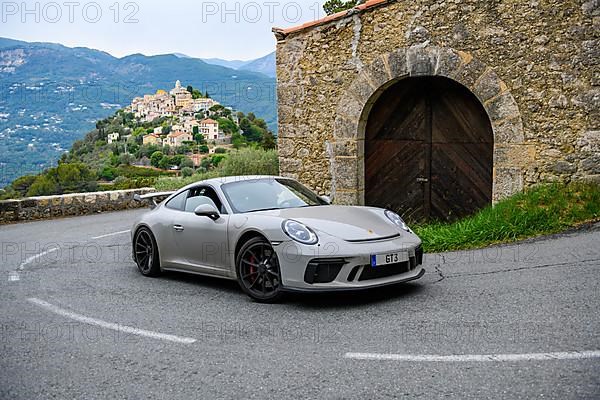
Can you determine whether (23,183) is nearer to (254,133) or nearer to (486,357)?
(254,133)

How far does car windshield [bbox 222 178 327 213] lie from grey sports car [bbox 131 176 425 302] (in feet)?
0.04

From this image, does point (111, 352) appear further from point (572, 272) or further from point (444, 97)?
point (444, 97)

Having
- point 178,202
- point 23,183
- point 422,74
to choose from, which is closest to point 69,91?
point 23,183

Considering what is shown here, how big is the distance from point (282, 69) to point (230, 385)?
934 centimetres

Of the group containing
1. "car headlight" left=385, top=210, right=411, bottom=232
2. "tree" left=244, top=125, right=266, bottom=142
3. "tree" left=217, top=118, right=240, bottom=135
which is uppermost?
"tree" left=217, top=118, right=240, bottom=135

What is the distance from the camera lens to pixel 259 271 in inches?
284

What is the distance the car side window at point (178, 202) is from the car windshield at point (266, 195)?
0.75m

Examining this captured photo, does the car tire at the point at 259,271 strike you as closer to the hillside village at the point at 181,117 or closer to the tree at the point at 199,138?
the hillside village at the point at 181,117

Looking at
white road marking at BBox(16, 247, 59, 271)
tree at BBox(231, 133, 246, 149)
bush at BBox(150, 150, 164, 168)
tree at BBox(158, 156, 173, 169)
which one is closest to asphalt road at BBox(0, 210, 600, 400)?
white road marking at BBox(16, 247, 59, 271)

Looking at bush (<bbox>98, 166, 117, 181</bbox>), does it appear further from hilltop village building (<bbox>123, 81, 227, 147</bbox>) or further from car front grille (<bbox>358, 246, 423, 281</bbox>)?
car front grille (<bbox>358, 246, 423, 281</bbox>)

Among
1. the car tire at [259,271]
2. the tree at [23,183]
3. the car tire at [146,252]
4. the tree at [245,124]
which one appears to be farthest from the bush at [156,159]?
the car tire at [259,271]

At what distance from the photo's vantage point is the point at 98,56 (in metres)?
48.7

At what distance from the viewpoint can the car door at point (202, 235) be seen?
7.79 meters

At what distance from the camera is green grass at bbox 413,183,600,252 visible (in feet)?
32.7
